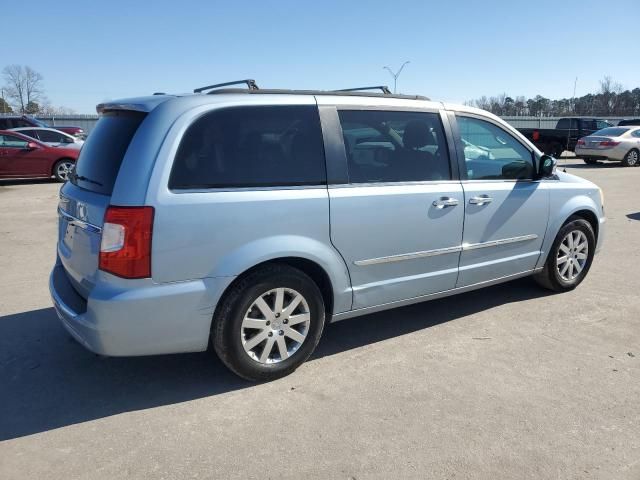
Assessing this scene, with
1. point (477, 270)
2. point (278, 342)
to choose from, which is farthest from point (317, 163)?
point (477, 270)

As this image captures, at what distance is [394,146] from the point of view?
406 cm

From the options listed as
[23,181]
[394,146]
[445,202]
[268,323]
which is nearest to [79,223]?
[268,323]

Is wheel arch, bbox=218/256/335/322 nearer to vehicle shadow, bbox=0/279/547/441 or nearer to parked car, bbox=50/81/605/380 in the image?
parked car, bbox=50/81/605/380

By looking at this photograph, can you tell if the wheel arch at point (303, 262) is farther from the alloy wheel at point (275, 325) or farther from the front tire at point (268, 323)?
the alloy wheel at point (275, 325)

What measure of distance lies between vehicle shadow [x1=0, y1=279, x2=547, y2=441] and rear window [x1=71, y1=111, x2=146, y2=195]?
4.13ft

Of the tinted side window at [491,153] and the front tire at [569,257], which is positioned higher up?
the tinted side window at [491,153]

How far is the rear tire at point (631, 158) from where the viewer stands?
1959cm

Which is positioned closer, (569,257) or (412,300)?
(412,300)

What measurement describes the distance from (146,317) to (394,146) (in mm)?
2145

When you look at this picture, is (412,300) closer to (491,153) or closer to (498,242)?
(498,242)

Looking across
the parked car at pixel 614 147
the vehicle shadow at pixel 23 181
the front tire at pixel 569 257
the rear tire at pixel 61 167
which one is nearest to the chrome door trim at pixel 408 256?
the front tire at pixel 569 257

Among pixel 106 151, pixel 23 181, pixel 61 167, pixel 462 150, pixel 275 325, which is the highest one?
pixel 462 150

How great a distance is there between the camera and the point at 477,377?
3.61 meters

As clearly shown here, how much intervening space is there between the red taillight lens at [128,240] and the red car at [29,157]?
12413 millimetres
